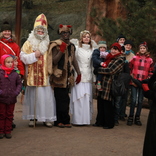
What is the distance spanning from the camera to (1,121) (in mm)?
5195

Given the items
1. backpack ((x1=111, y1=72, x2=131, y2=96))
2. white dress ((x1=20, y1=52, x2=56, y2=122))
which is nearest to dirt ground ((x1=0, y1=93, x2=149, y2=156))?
white dress ((x1=20, y1=52, x2=56, y2=122))

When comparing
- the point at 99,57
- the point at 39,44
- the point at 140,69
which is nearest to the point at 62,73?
the point at 39,44

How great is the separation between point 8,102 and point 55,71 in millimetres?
1296

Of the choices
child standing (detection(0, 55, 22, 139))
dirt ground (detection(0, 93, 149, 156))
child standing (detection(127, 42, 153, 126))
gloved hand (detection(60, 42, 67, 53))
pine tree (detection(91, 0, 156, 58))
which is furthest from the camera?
pine tree (detection(91, 0, 156, 58))

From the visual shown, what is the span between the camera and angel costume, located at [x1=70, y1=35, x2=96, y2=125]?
6.41 m

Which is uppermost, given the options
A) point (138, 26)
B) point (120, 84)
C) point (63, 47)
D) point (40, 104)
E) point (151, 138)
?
point (138, 26)

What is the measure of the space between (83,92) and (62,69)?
2.22ft

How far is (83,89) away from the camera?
6.43m

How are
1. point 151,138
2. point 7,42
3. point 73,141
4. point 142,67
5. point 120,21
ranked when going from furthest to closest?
point 120,21, point 142,67, point 7,42, point 73,141, point 151,138

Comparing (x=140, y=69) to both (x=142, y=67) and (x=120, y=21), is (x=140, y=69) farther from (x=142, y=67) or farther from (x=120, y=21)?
(x=120, y=21)

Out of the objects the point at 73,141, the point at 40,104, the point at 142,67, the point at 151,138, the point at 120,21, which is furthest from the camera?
the point at 120,21

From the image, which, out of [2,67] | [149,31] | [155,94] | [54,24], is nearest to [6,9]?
[54,24]

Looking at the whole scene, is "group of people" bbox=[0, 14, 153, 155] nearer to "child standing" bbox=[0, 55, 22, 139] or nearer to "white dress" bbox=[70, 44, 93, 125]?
"white dress" bbox=[70, 44, 93, 125]

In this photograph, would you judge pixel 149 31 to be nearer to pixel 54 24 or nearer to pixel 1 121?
pixel 1 121
